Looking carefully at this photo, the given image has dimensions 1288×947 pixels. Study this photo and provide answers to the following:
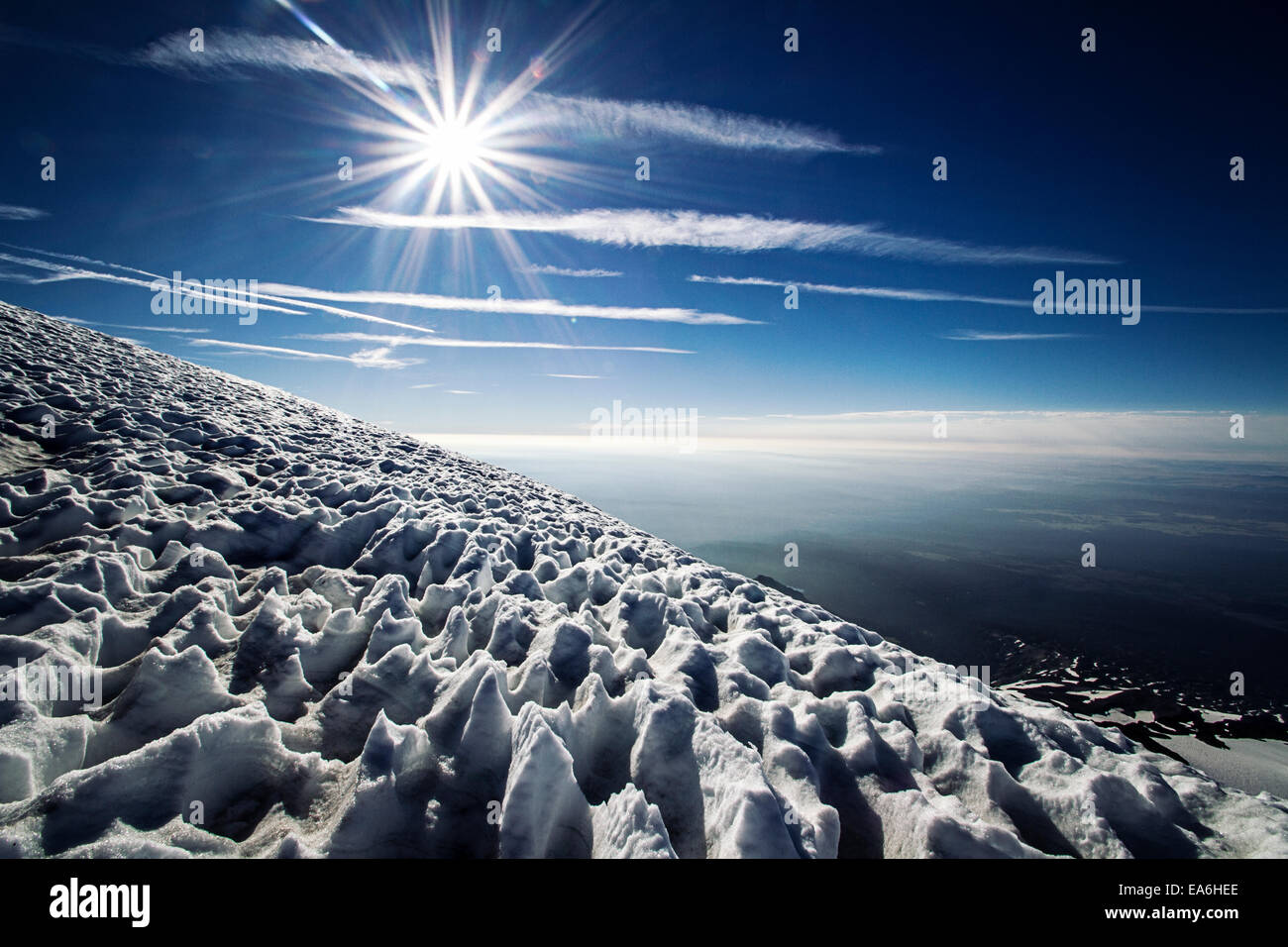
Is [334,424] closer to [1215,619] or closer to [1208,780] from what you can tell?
[1208,780]

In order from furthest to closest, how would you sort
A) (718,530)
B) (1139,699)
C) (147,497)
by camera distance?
(718,530)
(1139,699)
(147,497)

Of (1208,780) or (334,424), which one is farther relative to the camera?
(334,424)

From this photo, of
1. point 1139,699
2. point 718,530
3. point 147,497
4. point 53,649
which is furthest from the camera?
point 718,530

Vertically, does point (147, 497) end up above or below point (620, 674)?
above
